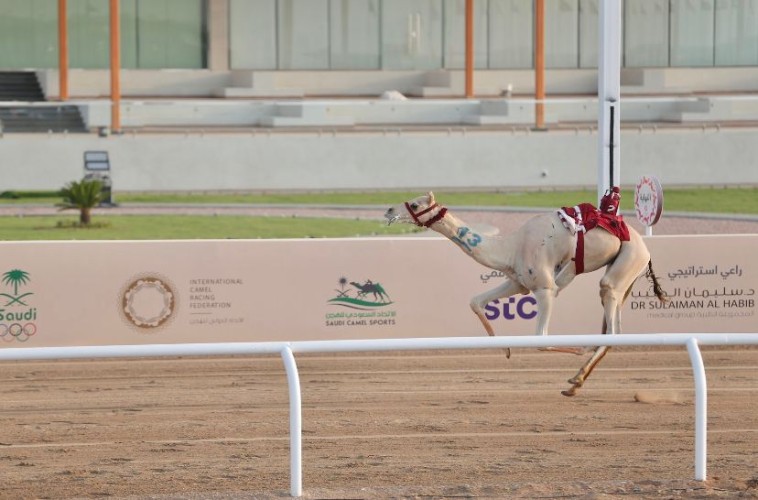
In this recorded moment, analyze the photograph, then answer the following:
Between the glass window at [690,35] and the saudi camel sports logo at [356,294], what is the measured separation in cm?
3434

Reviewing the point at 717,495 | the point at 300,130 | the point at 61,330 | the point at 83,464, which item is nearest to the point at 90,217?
the point at 300,130

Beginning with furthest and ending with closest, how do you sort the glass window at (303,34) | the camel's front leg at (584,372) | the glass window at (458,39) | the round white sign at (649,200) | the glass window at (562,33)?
the glass window at (562,33), the glass window at (458,39), the glass window at (303,34), the round white sign at (649,200), the camel's front leg at (584,372)

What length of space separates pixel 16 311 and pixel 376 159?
20.0 m

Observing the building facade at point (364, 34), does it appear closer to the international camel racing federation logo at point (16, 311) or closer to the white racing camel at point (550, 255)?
the international camel racing federation logo at point (16, 311)

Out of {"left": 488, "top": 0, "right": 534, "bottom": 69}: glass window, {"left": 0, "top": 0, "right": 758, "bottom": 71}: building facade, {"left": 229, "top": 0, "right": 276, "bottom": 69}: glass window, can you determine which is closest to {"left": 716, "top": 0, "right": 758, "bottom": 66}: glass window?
{"left": 0, "top": 0, "right": 758, "bottom": 71}: building facade

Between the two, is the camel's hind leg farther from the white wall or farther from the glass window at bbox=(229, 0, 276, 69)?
the glass window at bbox=(229, 0, 276, 69)

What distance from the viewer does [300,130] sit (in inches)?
1494

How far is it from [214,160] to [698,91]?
18087 millimetres

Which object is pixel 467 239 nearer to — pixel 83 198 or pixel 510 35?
pixel 83 198

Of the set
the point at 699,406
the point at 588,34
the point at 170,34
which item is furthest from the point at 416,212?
the point at 588,34

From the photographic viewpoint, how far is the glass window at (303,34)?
47.1 meters

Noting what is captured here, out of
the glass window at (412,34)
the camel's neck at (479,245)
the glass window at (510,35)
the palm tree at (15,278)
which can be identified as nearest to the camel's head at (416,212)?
the camel's neck at (479,245)

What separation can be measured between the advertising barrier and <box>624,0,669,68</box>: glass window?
3241 centimetres

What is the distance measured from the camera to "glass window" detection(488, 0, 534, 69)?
160 ft
